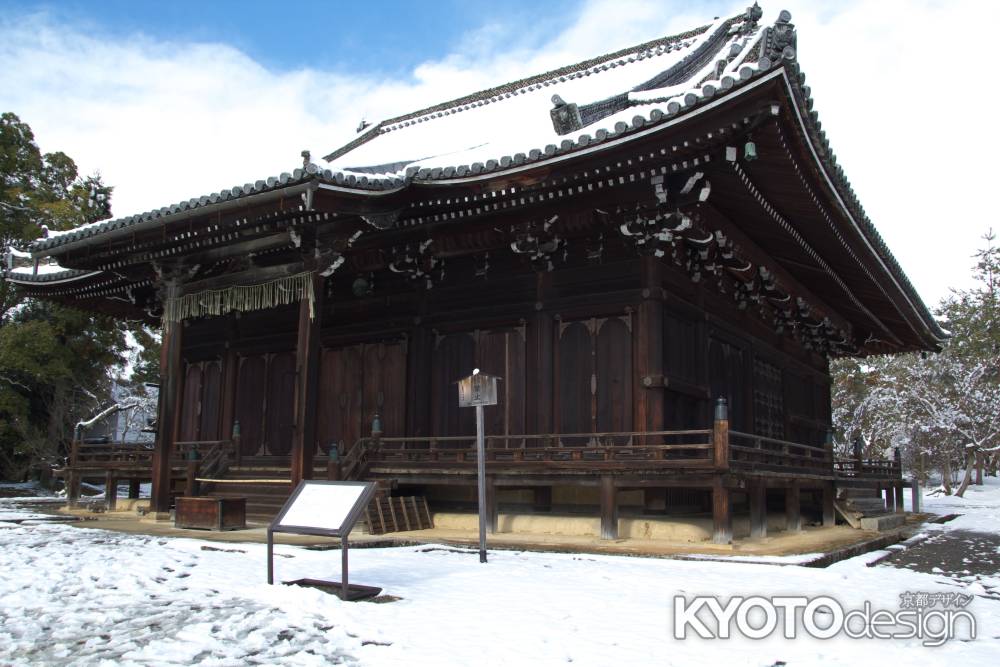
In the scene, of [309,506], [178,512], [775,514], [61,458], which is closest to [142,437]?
[61,458]

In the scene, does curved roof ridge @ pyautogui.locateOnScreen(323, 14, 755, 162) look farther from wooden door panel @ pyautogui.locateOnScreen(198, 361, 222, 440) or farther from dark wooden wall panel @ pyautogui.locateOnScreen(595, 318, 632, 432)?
dark wooden wall panel @ pyautogui.locateOnScreen(595, 318, 632, 432)

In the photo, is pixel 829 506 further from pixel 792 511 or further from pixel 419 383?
pixel 419 383

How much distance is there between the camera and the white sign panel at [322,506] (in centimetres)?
719

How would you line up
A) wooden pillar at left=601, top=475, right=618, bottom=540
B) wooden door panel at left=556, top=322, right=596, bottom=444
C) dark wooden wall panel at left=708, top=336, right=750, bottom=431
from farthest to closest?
dark wooden wall panel at left=708, top=336, right=750, bottom=431 < wooden door panel at left=556, top=322, right=596, bottom=444 < wooden pillar at left=601, top=475, right=618, bottom=540

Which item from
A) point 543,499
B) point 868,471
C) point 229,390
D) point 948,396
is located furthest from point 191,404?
point 948,396

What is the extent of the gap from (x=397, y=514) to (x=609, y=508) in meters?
3.56

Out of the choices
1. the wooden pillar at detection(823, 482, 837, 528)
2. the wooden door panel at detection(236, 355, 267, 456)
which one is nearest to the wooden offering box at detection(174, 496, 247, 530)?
the wooden door panel at detection(236, 355, 267, 456)

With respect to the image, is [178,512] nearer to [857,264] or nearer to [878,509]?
[857,264]

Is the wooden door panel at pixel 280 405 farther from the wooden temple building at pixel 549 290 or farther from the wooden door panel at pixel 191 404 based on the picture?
the wooden door panel at pixel 191 404

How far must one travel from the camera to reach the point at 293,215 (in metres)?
12.9

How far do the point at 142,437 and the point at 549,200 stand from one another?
140 feet

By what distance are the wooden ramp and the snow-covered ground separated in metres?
2.25

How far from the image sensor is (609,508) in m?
11.7

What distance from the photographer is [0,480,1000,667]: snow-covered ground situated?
18.6 ft
